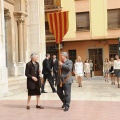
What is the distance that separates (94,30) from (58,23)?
75.5 ft

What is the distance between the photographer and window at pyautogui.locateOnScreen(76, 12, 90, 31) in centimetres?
3331

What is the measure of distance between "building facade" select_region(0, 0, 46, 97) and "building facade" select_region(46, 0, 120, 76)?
48.5 feet

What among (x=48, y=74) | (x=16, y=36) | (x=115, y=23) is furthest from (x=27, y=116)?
(x=115, y=23)

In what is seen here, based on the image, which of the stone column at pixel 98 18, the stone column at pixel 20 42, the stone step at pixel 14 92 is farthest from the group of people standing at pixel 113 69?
the stone column at pixel 98 18

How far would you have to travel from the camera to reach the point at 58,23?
1012 centimetres

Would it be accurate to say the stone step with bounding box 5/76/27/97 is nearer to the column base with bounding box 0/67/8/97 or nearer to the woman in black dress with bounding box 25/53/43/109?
the column base with bounding box 0/67/8/97

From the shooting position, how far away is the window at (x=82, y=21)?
33312 mm

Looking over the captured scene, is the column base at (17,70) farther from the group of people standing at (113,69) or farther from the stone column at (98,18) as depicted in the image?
the stone column at (98,18)

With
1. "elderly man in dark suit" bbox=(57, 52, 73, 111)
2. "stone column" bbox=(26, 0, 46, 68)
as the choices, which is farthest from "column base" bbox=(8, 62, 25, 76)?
"elderly man in dark suit" bbox=(57, 52, 73, 111)

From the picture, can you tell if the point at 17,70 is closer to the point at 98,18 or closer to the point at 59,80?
the point at 59,80

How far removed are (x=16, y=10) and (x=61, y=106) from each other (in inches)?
346

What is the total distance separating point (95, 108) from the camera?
956 cm

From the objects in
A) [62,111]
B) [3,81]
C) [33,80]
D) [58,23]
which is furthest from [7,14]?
[62,111]

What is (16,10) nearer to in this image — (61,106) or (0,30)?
(0,30)
